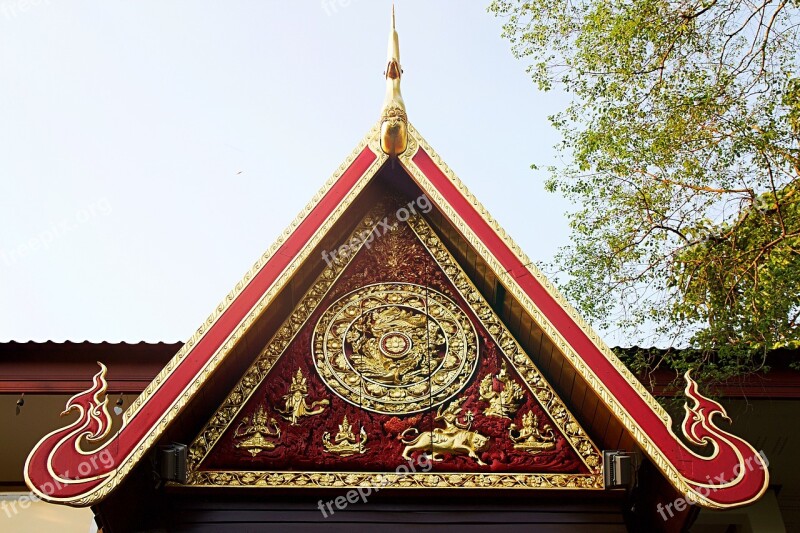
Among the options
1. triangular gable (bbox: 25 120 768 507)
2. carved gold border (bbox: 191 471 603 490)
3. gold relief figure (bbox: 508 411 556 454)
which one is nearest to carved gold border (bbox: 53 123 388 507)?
triangular gable (bbox: 25 120 768 507)

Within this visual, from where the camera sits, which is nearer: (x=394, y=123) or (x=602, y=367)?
(x=602, y=367)

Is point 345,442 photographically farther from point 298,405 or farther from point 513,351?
point 513,351

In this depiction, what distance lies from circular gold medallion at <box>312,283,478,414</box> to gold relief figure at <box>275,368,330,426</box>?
0.16 meters

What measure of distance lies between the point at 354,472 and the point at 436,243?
2.05 m

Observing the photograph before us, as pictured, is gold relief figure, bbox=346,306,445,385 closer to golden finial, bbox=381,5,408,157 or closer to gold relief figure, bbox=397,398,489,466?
gold relief figure, bbox=397,398,489,466

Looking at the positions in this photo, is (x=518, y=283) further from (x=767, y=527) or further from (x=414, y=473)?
(x=767, y=527)

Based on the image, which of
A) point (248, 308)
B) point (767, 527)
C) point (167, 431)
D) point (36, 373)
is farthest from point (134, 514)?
point (767, 527)

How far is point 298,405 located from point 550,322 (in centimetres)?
→ 190

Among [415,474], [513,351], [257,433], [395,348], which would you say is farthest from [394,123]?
[415,474]

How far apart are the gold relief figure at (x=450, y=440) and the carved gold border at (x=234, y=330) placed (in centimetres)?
138

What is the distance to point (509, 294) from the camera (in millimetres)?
6672

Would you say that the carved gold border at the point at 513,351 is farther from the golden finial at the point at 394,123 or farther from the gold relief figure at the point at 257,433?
the gold relief figure at the point at 257,433

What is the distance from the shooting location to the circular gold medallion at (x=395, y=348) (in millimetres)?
6598

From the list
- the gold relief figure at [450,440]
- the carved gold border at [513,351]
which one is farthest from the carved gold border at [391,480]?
the carved gold border at [513,351]
